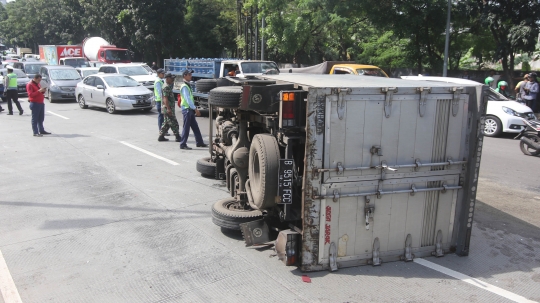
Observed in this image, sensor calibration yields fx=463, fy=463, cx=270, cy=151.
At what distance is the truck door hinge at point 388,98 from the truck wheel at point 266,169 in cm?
119

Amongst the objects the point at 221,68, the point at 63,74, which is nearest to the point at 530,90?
the point at 221,68

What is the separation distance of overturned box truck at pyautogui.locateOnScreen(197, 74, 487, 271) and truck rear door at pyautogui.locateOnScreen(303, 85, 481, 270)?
1cm

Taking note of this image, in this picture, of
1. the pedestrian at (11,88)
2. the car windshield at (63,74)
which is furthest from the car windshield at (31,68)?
the pedestrian at (11,88)

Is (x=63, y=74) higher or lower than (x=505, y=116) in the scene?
higher

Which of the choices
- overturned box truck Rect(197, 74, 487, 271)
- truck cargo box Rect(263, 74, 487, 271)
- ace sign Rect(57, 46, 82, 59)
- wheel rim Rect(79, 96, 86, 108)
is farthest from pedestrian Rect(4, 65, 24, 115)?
ace sign Rect(57, 46, 82, 59)

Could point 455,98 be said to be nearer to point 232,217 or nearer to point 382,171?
point 382,171

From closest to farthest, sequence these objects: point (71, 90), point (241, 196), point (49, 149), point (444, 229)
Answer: point (444, 229) < point (241, 196) < point (49, 149) < point (71, 90)

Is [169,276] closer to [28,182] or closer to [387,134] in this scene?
[387,134]

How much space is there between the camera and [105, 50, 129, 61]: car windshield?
3598 centimetres

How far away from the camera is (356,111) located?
14.9ft

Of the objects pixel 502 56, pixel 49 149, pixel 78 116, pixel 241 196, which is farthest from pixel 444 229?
pixel 502 56

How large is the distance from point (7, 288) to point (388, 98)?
4.16 metres

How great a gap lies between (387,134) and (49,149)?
9.31m

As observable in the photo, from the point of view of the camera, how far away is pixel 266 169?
484 centimetres
